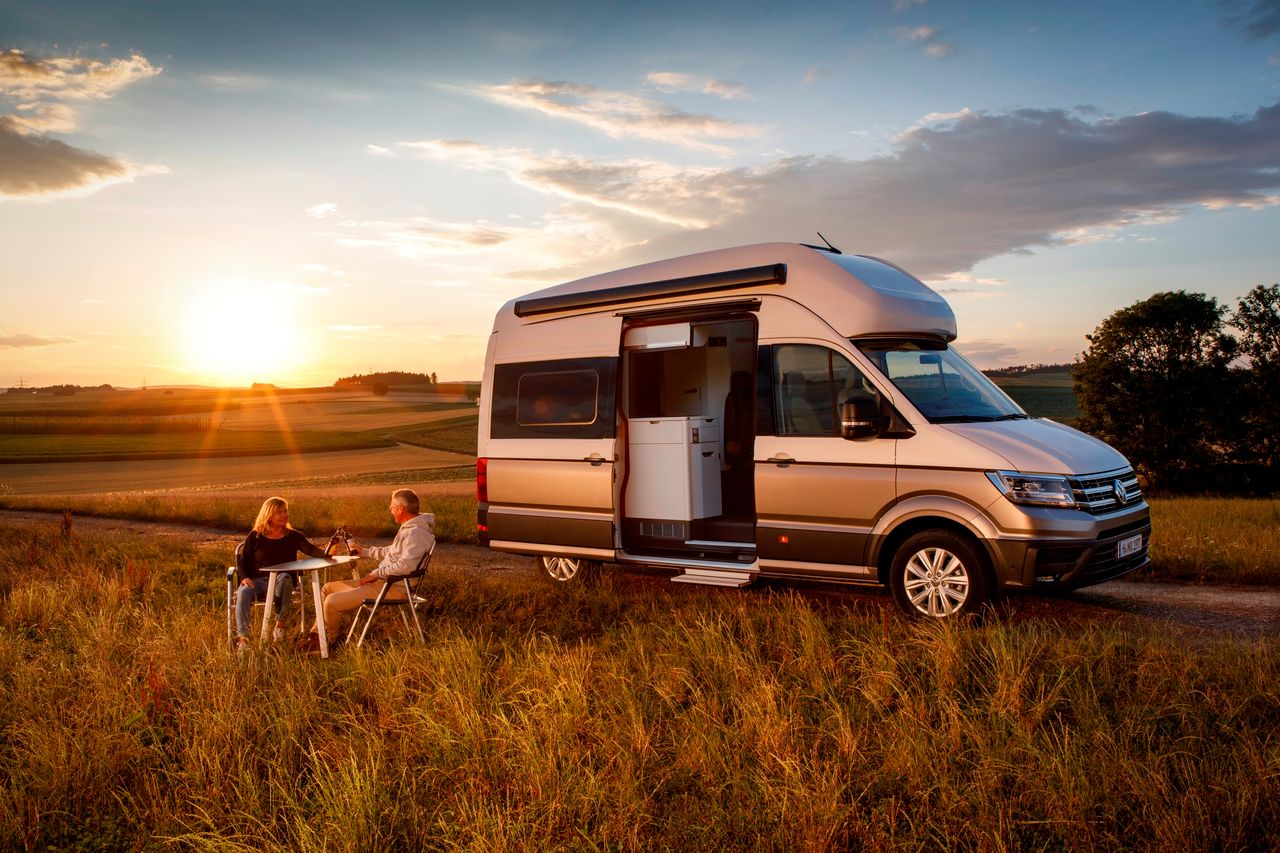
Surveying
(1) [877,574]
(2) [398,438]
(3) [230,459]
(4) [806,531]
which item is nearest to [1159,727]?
(1) [877,574]

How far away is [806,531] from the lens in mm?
8102

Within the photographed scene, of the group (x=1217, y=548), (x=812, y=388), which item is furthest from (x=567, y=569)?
(x=1217, y=548)

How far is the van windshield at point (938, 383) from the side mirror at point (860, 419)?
0.33 meters

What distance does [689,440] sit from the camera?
9523 mm

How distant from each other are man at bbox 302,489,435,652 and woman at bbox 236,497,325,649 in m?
0.38

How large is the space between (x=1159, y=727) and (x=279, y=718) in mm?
5050

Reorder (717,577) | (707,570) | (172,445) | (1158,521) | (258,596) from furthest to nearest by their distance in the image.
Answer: (172,445) < (1158,521) < (707,570) < (717,577) < (258,596)

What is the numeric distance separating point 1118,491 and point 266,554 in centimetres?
699

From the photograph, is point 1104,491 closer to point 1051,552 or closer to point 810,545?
point 1051,552

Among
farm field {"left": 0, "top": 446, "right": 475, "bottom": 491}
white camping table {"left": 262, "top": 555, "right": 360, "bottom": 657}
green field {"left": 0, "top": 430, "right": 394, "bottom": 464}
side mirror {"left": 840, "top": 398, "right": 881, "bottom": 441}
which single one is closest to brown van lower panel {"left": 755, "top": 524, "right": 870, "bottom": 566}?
side mirror {"left": 840, "top": 398, "right": 881, "bottom": 441}

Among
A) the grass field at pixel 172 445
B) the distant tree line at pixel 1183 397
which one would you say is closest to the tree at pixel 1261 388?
the distant tree line at pixel 1183 397

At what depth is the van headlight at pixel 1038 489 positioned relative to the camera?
7.12m

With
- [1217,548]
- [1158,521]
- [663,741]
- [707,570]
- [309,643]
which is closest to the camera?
[663,741]

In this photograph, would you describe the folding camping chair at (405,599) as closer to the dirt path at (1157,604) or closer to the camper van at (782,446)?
the camper van at (782,446)
